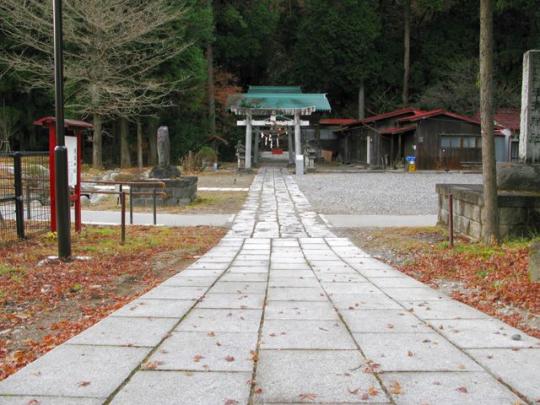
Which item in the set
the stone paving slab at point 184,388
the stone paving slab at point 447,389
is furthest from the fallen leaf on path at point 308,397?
the stone paving slab at point 447,389

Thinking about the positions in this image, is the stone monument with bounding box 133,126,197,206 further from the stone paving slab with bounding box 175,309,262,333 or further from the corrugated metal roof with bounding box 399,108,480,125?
the corrugated metal roof with bounding box 399,108,480,125

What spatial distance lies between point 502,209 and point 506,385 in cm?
570

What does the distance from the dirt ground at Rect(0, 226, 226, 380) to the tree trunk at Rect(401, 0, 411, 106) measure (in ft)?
113

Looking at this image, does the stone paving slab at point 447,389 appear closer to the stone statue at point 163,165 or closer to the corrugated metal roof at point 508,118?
the stone statue at point 163,165

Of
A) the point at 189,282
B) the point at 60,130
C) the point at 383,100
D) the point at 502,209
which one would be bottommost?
the point at 189,282

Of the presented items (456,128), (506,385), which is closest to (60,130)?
(506,385)

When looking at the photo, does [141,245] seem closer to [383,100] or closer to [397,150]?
[397,150]

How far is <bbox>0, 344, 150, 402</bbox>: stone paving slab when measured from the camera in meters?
2.78

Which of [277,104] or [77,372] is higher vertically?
[277,104]

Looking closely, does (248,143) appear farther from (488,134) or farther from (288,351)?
(288,351)

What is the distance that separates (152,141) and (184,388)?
32796 millimetres

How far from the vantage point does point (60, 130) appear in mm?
6785

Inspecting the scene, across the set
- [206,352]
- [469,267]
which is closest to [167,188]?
[469,267]

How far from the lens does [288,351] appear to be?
11.2 feet
